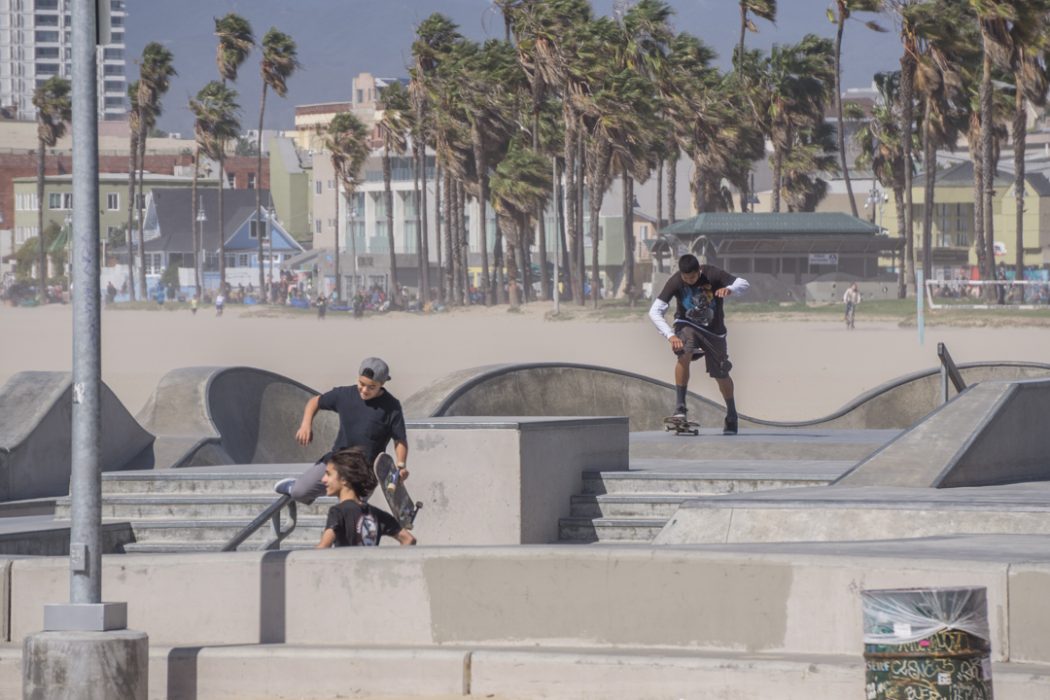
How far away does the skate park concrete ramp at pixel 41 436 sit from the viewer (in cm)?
1341

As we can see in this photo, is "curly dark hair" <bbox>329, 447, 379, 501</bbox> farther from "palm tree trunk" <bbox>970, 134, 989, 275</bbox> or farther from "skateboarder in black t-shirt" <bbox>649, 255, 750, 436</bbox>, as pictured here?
"palm tree trunk" <bbox>970, 134, 989, 275</bbox>

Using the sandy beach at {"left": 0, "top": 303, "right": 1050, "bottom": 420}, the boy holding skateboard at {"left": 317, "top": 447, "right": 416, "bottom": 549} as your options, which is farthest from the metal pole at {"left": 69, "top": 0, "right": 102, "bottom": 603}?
the sandy beach at {"left": 0, "top": 303, "right": 1050, "bottom": 420}

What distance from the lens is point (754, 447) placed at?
13.7 m

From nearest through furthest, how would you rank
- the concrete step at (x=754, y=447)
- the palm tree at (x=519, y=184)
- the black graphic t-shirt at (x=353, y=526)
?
the black graphic t-shirt at (x=353, y=526) → the concrete step at (x=754, y=447) → the palm tree at (x=519, y=184)

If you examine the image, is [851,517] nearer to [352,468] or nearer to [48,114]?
[352,468]

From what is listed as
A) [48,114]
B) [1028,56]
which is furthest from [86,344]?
[48,114]

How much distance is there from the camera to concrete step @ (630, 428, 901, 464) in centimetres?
1360

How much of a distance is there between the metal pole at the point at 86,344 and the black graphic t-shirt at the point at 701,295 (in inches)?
248

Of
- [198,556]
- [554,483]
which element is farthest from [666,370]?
[198,556]

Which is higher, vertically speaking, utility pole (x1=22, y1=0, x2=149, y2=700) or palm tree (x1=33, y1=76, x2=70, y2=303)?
palm tree (x1=33, y1=76, x2=70, y2=303)

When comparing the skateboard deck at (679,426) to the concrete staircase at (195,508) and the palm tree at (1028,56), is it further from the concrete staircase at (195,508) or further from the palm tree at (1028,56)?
the palm tree at (1028,56)

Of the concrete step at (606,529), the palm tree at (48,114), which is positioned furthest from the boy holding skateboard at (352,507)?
the palm tree at (48,114)

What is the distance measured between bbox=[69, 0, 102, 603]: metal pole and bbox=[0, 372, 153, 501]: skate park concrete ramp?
576 centimetres

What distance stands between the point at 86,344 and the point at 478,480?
3691mm
